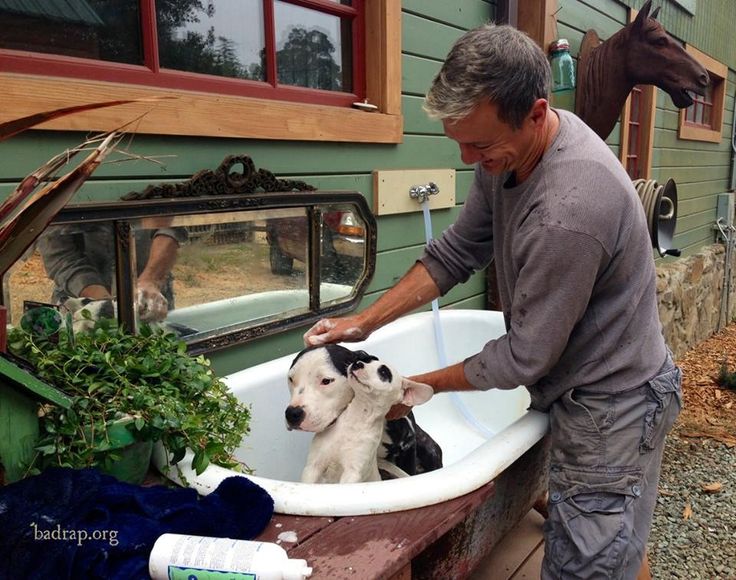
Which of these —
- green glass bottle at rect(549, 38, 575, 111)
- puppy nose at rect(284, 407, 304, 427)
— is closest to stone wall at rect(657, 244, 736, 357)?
green glass bottle at rect(549, 38, 575, 111)

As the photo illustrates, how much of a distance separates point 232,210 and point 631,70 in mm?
2862

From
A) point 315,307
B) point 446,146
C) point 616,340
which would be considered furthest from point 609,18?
point 616,340

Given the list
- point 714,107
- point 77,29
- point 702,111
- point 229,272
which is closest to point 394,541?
point 229,272

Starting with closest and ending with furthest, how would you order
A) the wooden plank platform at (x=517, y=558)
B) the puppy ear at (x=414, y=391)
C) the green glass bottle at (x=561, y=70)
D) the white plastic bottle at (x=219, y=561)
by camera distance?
the white plastic bottle at (x=219, y=561) → the puppy ear at (x=414, y=391) → the wooden plank platform at (x=517, y=558) → the green glass bottle at (x=561, y=70)

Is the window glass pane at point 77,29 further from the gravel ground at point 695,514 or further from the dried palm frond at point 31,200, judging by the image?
the gravel ground at point 695,514

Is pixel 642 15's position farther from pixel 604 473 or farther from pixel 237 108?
pixel 604 473

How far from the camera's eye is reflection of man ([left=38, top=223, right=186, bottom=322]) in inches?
66.8

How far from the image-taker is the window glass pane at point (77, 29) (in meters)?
1.62

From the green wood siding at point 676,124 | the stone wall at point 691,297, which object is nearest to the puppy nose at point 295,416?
the green wood siding at point 676,124

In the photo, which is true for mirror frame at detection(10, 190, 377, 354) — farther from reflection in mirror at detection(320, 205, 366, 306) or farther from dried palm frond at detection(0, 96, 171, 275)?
dried palm frond at detection(0, 96, 171, 275)

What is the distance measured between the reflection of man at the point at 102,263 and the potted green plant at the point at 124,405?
1.37 ft

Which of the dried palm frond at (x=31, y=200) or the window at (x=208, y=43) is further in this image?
the window at (x=208, y=43)

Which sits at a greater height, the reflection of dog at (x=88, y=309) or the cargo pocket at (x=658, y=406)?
the reflection of dog at (x=88, y=309)

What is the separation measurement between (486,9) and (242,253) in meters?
2.12
